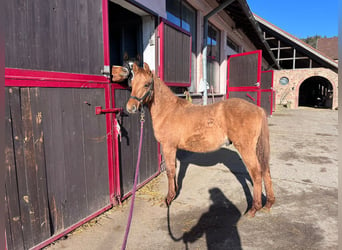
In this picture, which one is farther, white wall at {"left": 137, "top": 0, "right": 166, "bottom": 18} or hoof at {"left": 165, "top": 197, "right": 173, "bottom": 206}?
white wall at {"left": 137, "top": 0, "right": 166, "bottom": 18}

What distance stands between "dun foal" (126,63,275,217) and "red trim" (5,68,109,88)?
1.57ft

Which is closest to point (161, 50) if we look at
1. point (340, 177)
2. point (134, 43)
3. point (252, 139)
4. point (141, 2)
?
point (141, 2)

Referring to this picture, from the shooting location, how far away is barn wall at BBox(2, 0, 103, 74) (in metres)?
1.78

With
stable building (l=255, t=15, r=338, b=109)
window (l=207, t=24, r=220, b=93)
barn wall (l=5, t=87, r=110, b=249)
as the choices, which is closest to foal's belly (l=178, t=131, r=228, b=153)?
barn wall (l=5, t=87, r=110, b=249)

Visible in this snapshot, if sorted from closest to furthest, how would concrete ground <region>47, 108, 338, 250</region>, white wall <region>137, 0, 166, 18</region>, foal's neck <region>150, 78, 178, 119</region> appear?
concrete ground <region>47, 108, 338, 250</region> < foal's neck <region>150, 78, 178, 119</region> < white wall <region>137, 0, 166, 18</region>

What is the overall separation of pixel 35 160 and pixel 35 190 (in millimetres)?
275

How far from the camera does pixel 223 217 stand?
2693 millimetres

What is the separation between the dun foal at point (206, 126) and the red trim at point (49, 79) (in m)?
0.48

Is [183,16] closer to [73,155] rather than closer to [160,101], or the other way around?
[160,101]

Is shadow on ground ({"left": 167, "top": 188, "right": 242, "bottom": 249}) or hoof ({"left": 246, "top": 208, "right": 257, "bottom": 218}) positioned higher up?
hoof ({"left": 246, "top": 208, "right": 257, "bottom": 218})

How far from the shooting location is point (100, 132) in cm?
266

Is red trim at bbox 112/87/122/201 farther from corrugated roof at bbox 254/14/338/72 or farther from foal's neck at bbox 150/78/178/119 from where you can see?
corrugated roof at bbox 254/14/338/72

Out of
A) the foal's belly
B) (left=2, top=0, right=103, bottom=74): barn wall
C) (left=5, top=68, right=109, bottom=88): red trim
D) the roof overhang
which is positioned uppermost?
the roof overhang

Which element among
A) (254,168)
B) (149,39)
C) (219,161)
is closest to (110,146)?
(254,168)
